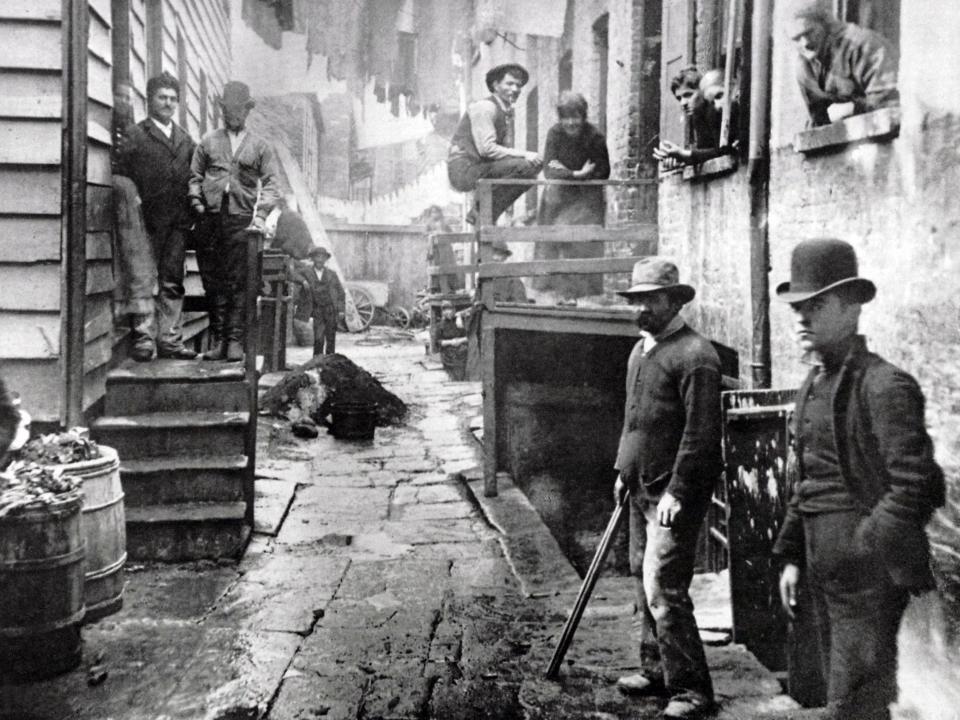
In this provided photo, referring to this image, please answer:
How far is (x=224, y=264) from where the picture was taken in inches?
321

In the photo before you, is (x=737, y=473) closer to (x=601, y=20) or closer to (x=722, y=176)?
(x=722, y=176)

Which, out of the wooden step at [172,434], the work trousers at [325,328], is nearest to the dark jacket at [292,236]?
the work trousers at [325,328]

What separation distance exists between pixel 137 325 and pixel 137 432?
1.25 metres

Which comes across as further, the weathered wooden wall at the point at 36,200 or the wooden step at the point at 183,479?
the wooden step at the point at 183,479

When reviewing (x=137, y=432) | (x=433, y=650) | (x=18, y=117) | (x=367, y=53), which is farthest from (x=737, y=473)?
(x=367, y=53)

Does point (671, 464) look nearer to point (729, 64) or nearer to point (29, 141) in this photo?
point (729, 64)

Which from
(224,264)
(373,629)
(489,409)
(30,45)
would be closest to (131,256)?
(224,264)

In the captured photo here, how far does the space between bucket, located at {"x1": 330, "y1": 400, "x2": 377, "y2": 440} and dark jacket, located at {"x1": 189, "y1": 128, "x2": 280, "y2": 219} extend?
2.99 m

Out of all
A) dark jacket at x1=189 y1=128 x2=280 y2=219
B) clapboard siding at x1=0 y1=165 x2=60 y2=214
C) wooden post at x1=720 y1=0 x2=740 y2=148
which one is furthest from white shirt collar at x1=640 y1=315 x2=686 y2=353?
dark jacket at x1=189 y1=128 x2=280 y2=219

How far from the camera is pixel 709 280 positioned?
7.13 metres

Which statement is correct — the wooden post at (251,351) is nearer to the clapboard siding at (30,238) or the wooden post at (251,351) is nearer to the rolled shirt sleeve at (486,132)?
the clapboard siding at (30,238)

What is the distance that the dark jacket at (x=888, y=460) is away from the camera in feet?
9.64

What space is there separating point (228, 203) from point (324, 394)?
153 inches

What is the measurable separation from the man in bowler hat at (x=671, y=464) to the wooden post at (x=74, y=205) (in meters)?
3.61
